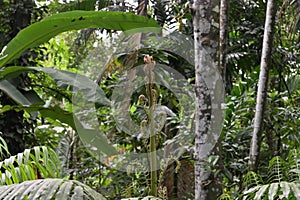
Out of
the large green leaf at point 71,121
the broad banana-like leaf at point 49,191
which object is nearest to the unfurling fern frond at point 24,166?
the broad banana-like leaf at point 49,191

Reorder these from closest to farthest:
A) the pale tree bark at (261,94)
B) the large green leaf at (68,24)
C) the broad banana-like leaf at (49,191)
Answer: the broad banana-like leaf at (49,191) → the pale tree bark at (261,94) → the large green leaf at (68,24)

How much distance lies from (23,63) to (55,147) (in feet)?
2.66

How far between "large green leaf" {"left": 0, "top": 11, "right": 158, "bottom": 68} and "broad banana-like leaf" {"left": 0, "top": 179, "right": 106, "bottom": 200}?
3.49 ft

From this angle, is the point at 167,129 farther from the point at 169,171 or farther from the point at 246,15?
the point at 246,15

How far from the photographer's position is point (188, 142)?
2.40 m

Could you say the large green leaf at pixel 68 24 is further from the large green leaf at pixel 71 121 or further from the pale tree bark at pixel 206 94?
the pale tree bark at pixel 206 94

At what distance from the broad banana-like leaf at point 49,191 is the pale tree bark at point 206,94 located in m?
0.62

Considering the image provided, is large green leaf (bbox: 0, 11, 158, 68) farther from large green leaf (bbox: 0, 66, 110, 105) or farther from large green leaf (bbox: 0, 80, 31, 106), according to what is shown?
large green leaf (bbox: 0, 80, 31, 106)

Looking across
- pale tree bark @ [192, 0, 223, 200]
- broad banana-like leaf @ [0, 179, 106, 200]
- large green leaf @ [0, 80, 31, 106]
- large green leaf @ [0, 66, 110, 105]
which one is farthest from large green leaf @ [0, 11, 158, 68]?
broad banana-like leaf @ [0, 179, 106, 200]

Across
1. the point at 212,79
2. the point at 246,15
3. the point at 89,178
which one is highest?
the point at 246,15

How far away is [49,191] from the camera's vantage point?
1096mm

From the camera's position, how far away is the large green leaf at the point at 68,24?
81.7 inches

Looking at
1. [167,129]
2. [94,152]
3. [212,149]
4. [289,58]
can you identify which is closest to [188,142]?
[167,129]

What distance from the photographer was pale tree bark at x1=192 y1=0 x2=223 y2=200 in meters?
1.69
